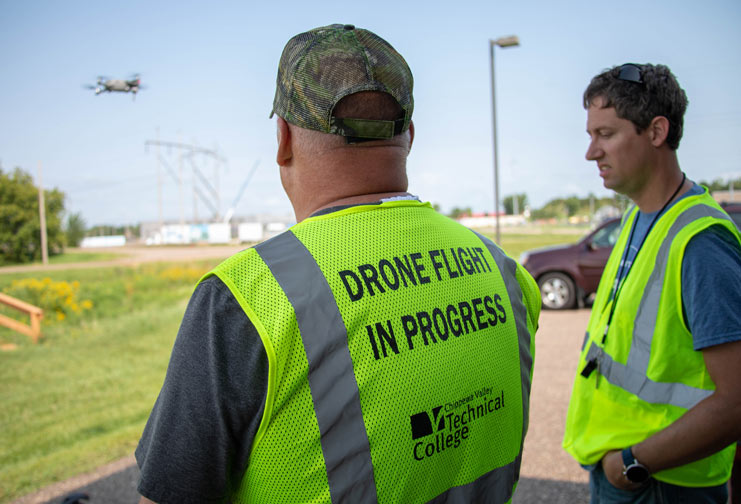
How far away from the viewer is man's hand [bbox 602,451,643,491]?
170cm

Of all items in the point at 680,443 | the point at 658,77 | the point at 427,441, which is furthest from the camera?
the point at 658,77

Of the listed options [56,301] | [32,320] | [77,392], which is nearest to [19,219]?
[56,301]

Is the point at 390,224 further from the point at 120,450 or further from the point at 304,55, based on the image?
the point at 120,450

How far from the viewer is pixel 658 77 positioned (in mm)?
1902

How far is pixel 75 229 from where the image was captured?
62.2 meters

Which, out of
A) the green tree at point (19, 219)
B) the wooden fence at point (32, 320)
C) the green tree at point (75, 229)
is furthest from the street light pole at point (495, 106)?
the green tree at point (75, 229)

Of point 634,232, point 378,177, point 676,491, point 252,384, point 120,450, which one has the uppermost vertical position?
point 378,177

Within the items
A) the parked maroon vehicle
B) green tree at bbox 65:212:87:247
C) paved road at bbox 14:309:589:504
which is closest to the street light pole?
the parked maroon vehicle

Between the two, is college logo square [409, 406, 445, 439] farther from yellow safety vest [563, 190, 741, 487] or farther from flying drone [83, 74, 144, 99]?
flying drone [83, 74, 144, 99]

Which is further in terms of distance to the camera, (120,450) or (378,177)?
(120,450)

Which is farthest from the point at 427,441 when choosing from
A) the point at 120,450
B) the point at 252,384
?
the point at 120,450

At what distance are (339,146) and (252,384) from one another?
1.89 ft

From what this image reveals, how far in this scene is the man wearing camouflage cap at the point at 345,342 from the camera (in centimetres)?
101

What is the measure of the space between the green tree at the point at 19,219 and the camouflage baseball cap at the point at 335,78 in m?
47.0
